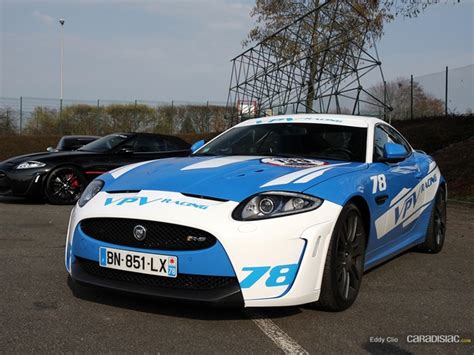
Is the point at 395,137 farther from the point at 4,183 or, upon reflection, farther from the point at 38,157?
the point at 4,183

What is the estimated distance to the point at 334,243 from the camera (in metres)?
3.50

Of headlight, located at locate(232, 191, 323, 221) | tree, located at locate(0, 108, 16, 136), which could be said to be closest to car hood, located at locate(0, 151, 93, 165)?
headlight, located at locate(232, 191, 323, 221)

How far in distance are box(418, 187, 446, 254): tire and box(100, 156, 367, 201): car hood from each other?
1733 mm

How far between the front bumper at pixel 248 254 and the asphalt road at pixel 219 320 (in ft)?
0.68

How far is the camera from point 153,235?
10.8ft

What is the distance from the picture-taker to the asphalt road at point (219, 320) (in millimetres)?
3043

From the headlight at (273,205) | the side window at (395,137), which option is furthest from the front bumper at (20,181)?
the headlight at (273,205)

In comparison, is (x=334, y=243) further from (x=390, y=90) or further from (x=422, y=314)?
(x=390, y=90)

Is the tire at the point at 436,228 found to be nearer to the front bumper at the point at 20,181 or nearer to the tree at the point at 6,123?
the front bumper at the point at 20,181

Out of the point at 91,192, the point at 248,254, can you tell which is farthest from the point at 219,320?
the point at 91,192

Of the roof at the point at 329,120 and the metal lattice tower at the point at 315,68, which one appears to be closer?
the roof at the point at 329,120

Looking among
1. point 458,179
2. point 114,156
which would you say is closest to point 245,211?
point 114,156

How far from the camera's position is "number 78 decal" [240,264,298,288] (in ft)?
10.4

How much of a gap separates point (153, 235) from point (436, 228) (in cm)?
353
